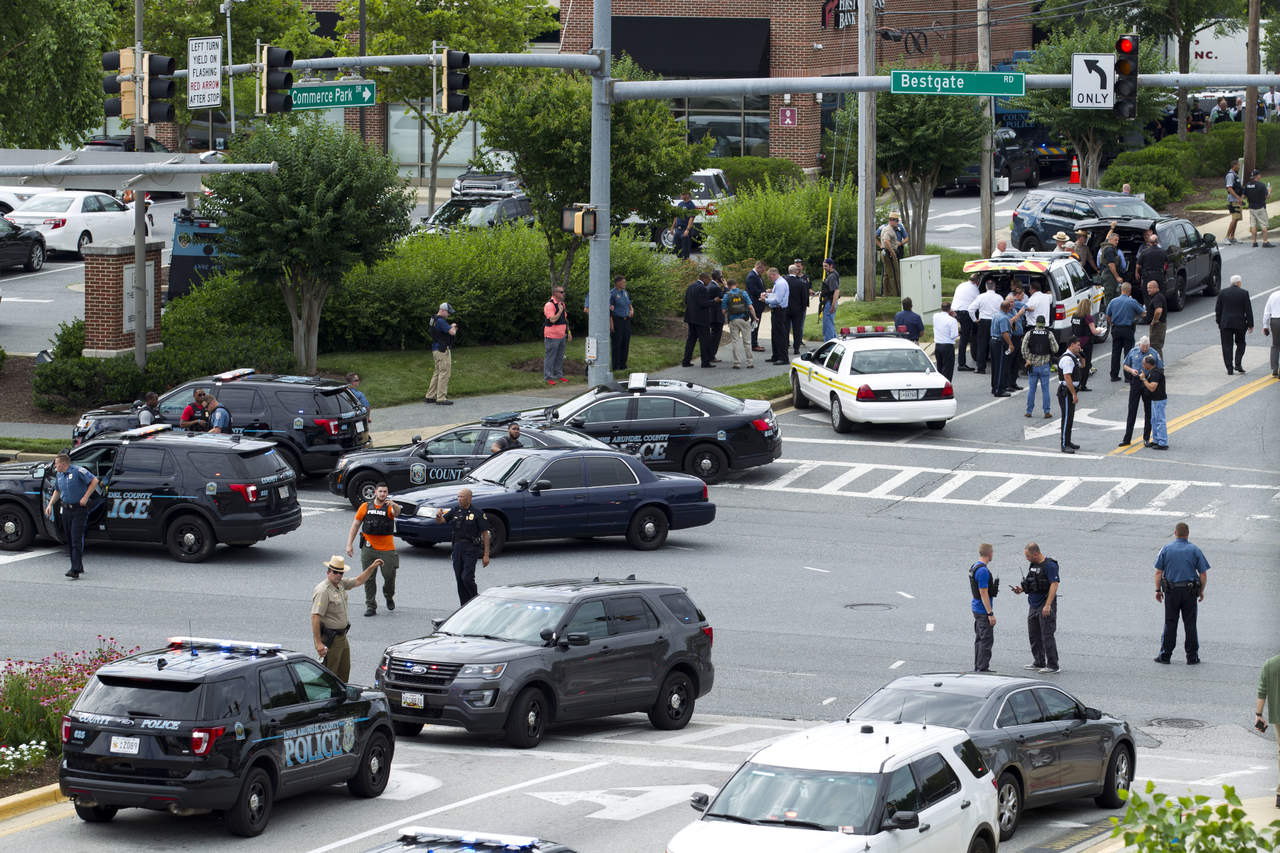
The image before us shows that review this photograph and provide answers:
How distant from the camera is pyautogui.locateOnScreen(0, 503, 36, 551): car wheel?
2342cm

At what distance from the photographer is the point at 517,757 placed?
1559 cm

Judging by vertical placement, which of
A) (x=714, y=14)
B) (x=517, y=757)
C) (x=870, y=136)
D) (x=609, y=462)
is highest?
(x=714, y=14)

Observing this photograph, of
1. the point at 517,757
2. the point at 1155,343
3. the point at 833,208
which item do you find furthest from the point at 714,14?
the point at 517,757

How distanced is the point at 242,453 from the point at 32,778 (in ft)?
31.2

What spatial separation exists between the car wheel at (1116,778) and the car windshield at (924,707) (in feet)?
5.38

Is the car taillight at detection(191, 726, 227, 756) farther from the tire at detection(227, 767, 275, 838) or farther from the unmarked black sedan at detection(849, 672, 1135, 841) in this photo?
the unmarked black sedan at detection(849, 672, 1135, 841)

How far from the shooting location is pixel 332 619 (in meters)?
16.8

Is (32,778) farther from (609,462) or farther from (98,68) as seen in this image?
(98,68)

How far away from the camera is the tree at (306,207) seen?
3231 cm

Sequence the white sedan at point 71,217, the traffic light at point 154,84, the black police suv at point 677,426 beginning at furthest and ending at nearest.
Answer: the white sedan at point 71,217 → the black police suv at point 677,426 → the traffic light at point 154,84

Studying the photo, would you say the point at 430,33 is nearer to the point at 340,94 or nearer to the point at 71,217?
the point at 71,217

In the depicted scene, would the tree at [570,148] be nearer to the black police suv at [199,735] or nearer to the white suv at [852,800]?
the black police suv at [199,735]

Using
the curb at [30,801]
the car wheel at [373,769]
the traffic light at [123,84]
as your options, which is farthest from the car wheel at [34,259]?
the car wheel at [373,769]

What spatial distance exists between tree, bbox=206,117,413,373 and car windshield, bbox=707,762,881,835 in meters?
22.9
